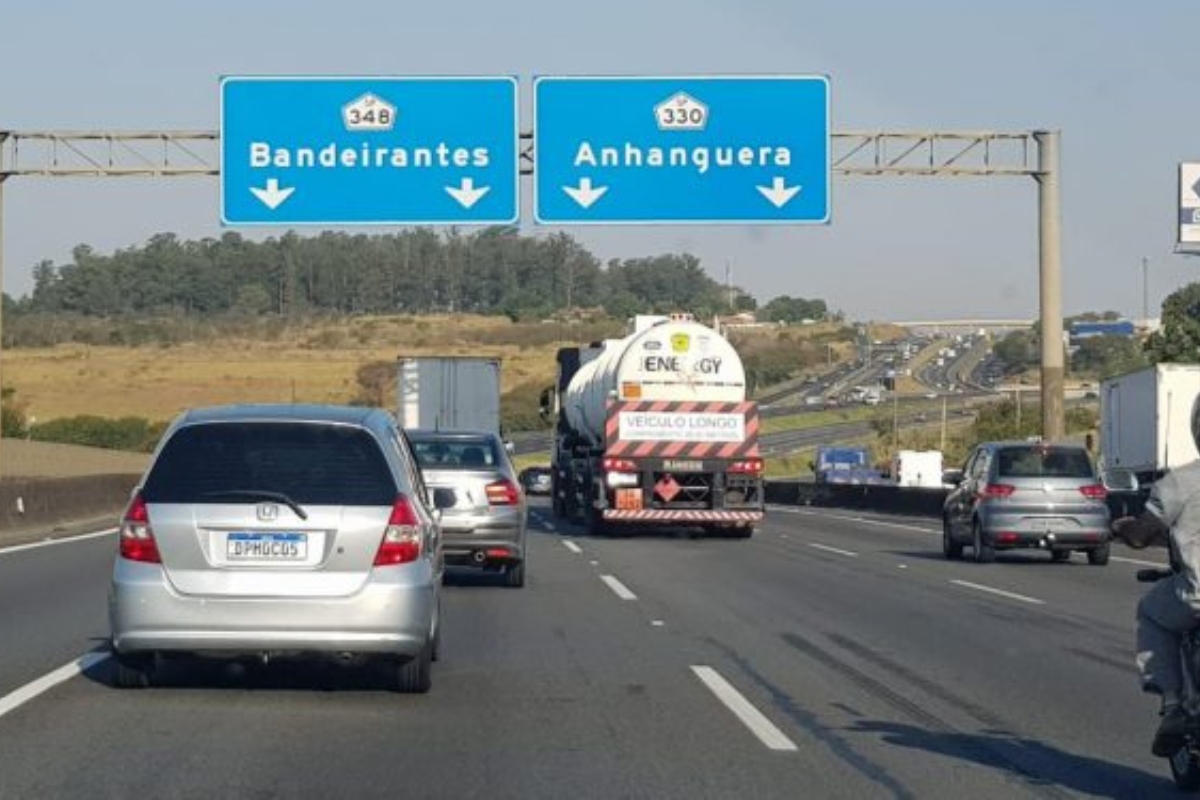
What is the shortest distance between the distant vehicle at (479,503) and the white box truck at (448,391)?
75.8 feet

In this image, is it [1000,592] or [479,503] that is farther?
[1000,592]

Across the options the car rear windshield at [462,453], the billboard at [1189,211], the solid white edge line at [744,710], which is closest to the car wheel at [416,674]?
the solid white edge line at [744,710]

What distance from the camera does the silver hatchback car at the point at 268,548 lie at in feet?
40.8

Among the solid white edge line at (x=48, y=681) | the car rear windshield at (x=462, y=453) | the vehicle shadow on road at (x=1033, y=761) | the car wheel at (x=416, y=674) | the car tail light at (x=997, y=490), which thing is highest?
the car rear windshield at (x=462, y=453)

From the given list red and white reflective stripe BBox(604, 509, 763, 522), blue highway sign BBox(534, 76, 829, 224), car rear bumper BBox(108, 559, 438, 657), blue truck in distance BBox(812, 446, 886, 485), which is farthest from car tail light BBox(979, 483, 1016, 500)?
blue truck in distance BBox(812, 446, 886, 485)

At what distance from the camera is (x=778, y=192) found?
36031 millimetres

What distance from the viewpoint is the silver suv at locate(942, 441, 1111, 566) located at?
93.4 feet

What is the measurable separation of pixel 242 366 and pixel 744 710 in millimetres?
91863

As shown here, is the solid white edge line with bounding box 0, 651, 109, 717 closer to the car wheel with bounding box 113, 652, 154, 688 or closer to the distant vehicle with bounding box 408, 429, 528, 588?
the car wheel with bounding box 113, 652, 154, 688

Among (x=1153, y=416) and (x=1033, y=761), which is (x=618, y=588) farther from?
(x=1153, y=416)

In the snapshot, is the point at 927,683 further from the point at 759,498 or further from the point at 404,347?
the point at 404,347

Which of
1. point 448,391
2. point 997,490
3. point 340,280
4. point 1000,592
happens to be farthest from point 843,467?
point 340,280

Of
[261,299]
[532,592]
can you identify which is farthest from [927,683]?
[261,299]

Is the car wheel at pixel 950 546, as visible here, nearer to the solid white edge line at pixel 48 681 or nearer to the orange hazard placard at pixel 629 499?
A: the orange hazard placard at pixel 629 499
